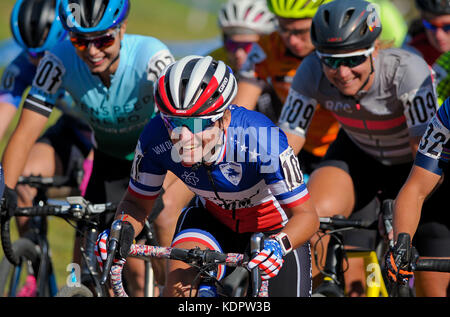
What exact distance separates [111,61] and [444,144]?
2.82 m

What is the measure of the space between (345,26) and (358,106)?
688 millimetres

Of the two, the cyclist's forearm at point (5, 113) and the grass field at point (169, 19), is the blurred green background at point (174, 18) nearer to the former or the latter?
the grass field at point (169, 19)

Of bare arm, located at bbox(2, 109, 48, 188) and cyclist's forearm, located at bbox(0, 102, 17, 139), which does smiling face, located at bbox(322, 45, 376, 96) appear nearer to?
bare arm, located at bbox(2, 109, 48, 188)

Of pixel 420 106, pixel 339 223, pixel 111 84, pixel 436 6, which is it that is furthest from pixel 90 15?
pixel 436 6

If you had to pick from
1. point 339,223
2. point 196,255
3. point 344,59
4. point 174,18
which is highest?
point 344,59

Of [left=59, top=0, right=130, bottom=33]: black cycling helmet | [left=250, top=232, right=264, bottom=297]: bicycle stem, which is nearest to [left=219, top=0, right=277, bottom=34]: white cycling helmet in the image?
[left=59, top=0, right=130, bottom=33]: black cycling helmet

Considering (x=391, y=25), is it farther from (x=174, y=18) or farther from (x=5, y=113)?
(x=174, y=18)

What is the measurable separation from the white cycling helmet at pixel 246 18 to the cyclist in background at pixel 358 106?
251cm

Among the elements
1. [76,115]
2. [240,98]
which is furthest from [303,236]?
[76,115]

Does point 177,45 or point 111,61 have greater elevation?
point 111,61

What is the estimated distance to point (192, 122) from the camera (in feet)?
15.0

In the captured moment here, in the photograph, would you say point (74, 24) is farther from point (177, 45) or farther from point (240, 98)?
point (177, 45)

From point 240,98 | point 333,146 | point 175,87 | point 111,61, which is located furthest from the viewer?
point 240,98

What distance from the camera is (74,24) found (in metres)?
6.17
